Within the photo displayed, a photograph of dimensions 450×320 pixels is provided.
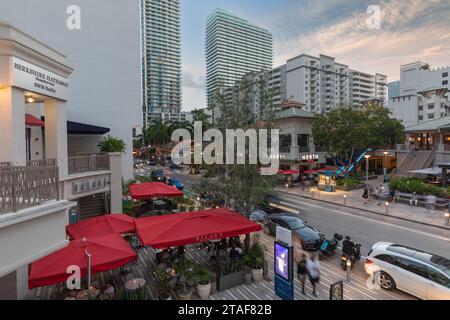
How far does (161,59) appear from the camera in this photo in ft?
538

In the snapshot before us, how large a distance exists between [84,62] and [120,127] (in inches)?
240

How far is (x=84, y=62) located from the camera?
71.3 feet

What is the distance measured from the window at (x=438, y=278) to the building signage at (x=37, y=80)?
1438cm

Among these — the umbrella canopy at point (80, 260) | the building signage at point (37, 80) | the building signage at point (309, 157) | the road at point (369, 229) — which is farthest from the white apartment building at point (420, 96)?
the umbrella canopy at point (80, 260)

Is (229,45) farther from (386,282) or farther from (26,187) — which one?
(26,187)

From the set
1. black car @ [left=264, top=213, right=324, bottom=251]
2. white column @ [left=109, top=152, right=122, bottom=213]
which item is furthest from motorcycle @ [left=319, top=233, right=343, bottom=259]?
white column @ [left=109, top=152, right=122, bottom=213]

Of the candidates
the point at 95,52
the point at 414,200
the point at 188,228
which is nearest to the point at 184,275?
the point at 188,228

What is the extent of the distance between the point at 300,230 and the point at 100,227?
10.1 metres

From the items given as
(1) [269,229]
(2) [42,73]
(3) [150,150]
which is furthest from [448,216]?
(3) [150,150]

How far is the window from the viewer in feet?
26.5

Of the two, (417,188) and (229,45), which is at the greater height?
(229,45)

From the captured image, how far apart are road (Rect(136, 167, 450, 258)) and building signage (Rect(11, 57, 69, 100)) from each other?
1618cm

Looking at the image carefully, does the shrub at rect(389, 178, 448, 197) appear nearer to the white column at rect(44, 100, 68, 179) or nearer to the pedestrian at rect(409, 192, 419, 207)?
the pedestrian at rect(409, 192, 419, 207)

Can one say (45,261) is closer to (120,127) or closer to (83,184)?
(83,184)
